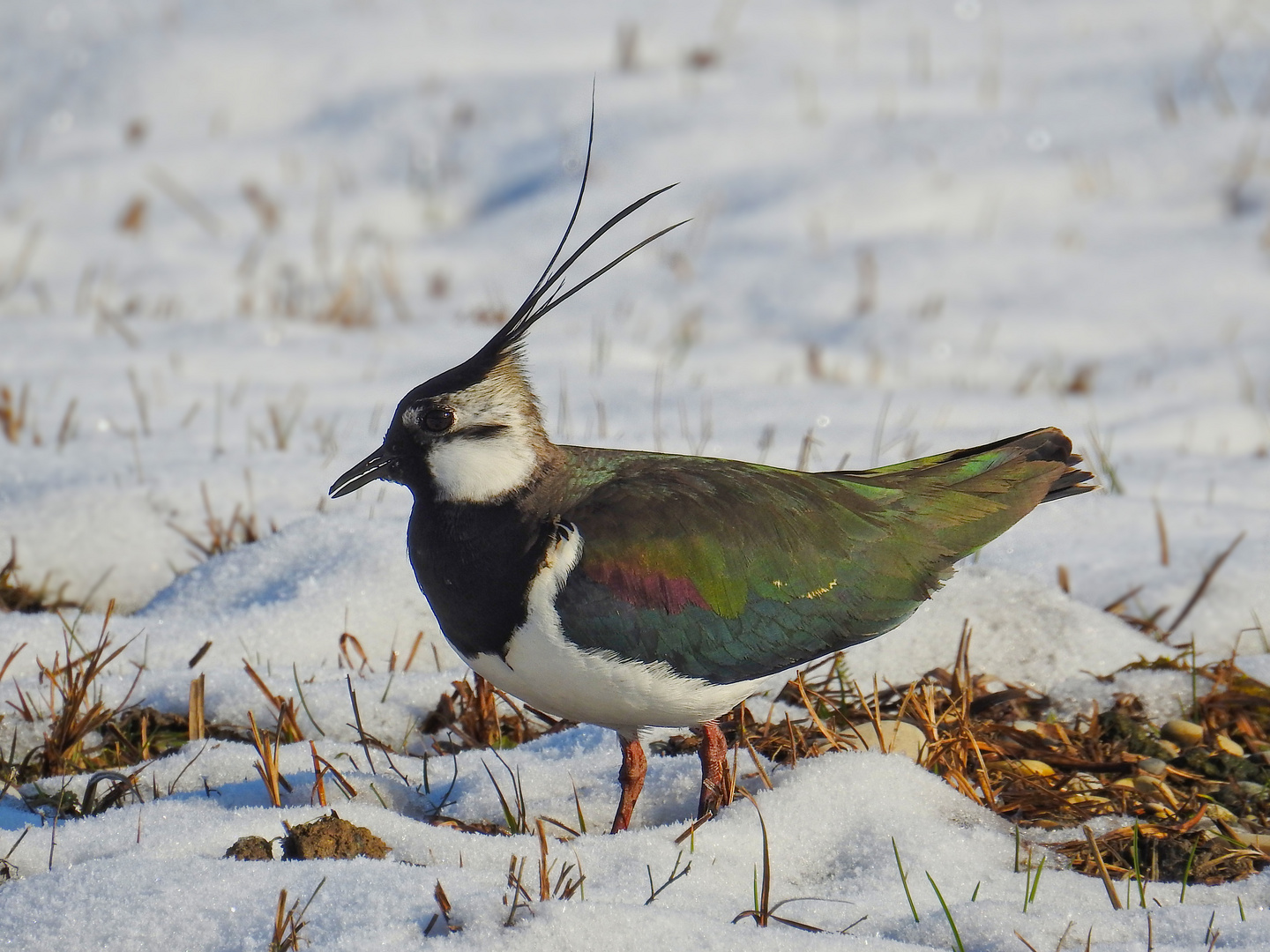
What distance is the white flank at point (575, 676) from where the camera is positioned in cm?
272

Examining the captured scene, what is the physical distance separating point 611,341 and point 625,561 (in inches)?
196

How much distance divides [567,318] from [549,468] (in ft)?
17.7

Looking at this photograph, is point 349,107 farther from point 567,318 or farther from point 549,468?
point 549,468

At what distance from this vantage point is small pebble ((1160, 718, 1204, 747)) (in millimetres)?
3385

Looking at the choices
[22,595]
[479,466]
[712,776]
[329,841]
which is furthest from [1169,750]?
[22,595]

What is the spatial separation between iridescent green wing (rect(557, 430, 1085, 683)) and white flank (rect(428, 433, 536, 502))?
126 millimetres

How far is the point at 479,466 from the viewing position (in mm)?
2949

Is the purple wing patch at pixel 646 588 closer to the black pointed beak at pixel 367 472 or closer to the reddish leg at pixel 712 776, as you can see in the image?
the reddish leg at pixel 712 776

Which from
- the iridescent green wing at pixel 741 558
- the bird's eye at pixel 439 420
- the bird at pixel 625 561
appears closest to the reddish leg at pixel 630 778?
the bird at pixel 625 561

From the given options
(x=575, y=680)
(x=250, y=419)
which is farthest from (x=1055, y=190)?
(x=575, y=680)

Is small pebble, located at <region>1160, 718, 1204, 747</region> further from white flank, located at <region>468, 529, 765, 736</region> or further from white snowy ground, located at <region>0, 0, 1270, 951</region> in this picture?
white flank, located at <region>468, 529, 765, 736</region>

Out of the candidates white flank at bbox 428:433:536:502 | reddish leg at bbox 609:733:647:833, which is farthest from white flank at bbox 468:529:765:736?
white flank at bbox 428:433:536:502

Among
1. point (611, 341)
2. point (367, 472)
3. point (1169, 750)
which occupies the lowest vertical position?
point (1169, 750)

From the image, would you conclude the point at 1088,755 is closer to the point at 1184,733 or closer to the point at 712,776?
the point at 1184,733
